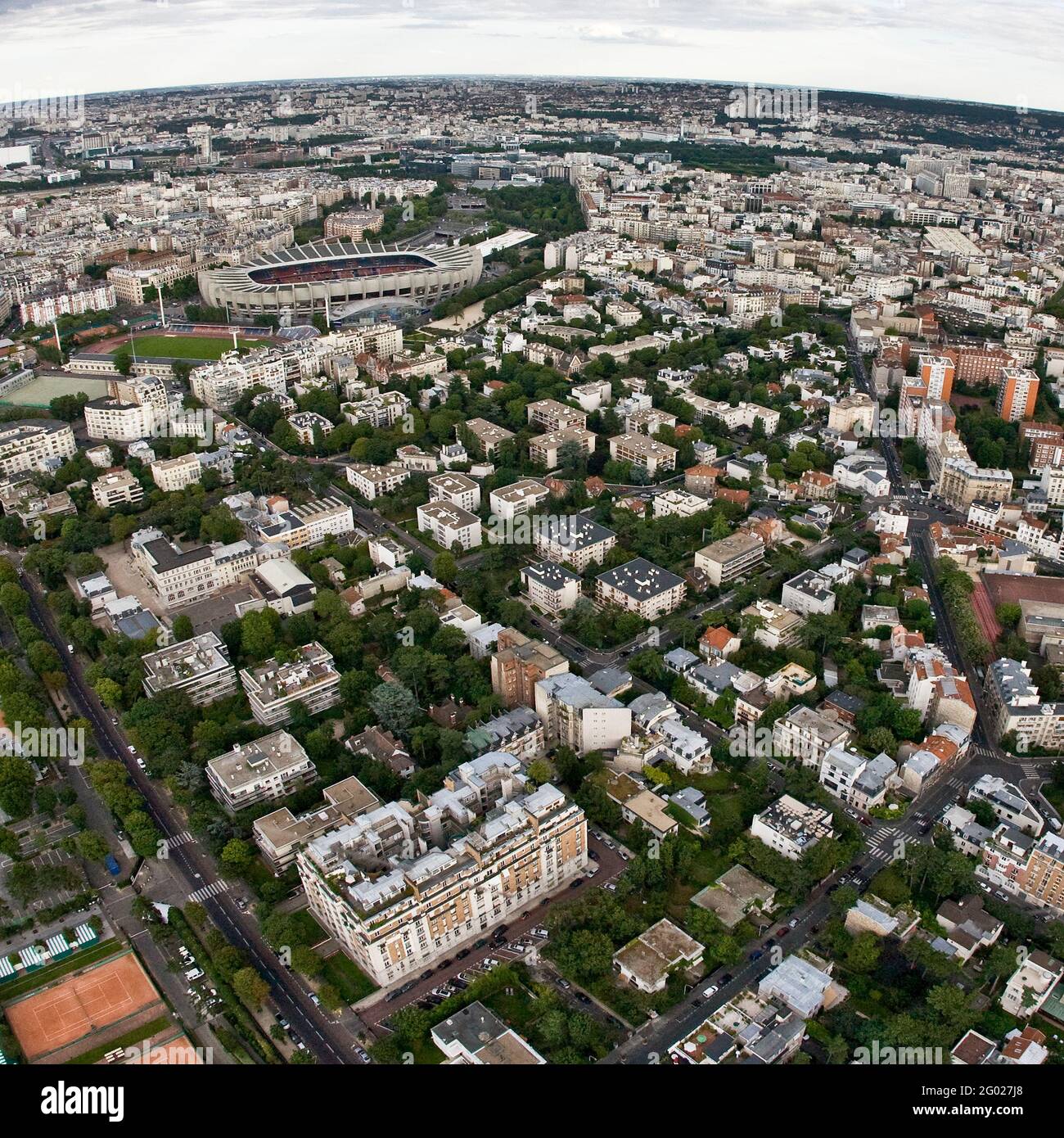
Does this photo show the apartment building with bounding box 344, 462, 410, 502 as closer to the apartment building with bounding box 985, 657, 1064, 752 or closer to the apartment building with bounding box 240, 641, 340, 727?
the apartment building with bounding box 240, 641, 340, 727

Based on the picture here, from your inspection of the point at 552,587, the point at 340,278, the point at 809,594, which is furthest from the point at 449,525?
the point at 340,278

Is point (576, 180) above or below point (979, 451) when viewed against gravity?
above

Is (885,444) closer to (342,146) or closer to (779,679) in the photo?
(779,679)

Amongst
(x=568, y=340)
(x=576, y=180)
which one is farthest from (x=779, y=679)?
(x=576, y=180)

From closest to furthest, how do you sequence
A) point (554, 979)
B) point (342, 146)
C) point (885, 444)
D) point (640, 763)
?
point (554, 979) → point (640, 763) → point (885, 444) → point (342, 146)

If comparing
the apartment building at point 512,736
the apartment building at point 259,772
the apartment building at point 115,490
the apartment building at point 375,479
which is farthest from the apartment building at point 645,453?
the apartment building at point 259,772

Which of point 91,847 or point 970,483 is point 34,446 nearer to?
point 91,847

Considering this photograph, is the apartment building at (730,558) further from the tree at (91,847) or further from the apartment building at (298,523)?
the tree at (91,847)

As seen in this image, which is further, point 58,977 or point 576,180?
point 576,180
